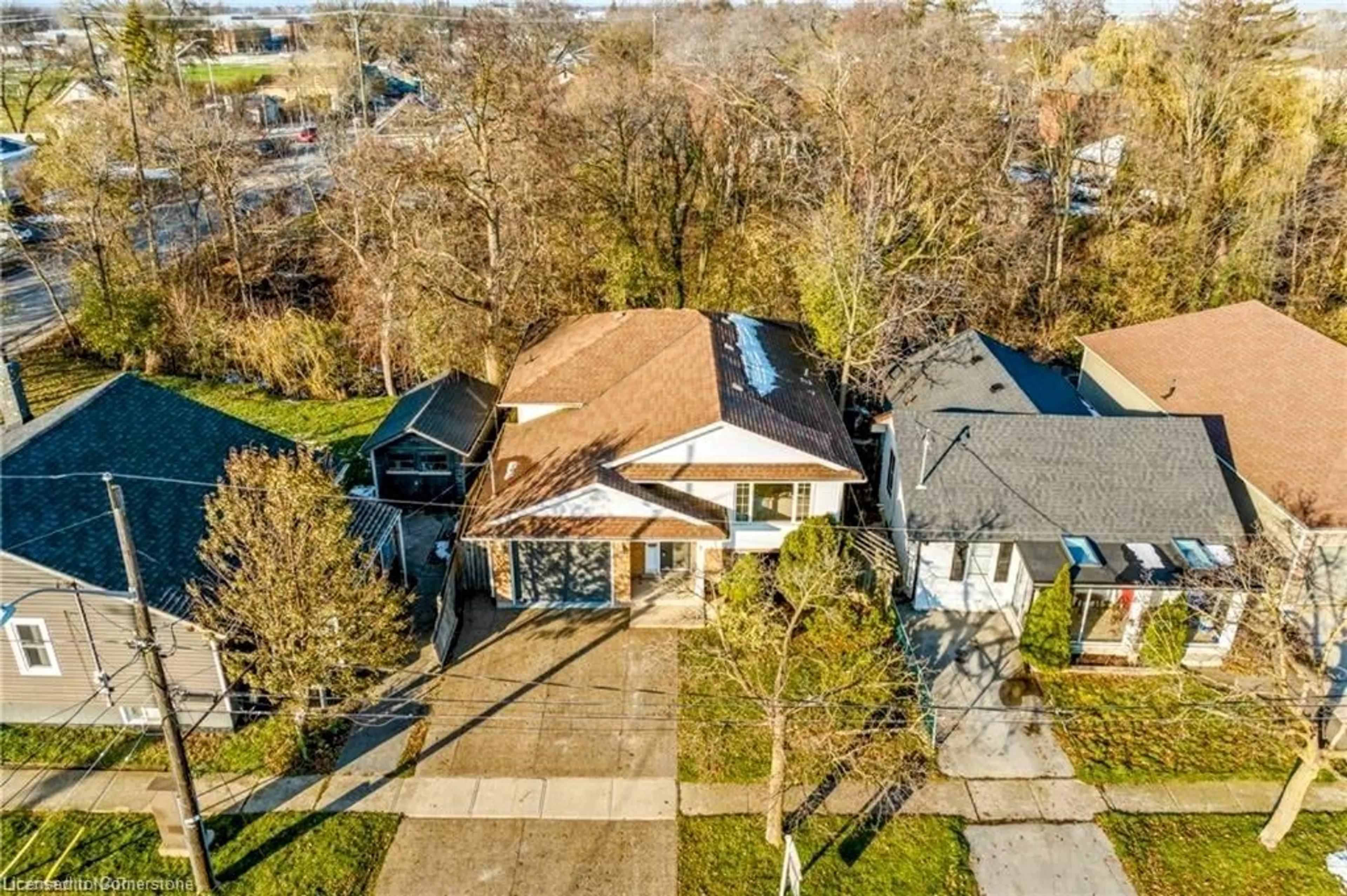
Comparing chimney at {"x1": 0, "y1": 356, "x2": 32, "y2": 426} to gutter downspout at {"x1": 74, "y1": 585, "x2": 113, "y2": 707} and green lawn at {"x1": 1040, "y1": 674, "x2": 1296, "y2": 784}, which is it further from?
green lawn at {"x1": 1040, "y1": 674, "x2": 1296, "y2": 784}

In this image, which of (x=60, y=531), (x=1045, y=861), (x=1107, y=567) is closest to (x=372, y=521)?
(x=60, y=531)

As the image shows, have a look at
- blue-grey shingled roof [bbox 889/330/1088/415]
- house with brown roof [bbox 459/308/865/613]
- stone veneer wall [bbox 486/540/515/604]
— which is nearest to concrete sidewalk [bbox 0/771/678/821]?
stone veneer wall [bbox 486/540/515/604]

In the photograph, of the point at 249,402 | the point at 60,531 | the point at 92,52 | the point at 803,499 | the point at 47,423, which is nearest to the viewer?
the point at 60,531

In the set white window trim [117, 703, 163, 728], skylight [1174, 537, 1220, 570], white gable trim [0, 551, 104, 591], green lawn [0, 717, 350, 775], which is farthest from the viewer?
skylight [1174, 537, 1220, 570]

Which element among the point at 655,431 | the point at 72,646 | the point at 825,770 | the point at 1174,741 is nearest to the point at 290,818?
the point at 72,646

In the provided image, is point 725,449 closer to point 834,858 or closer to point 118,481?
point 834,858
